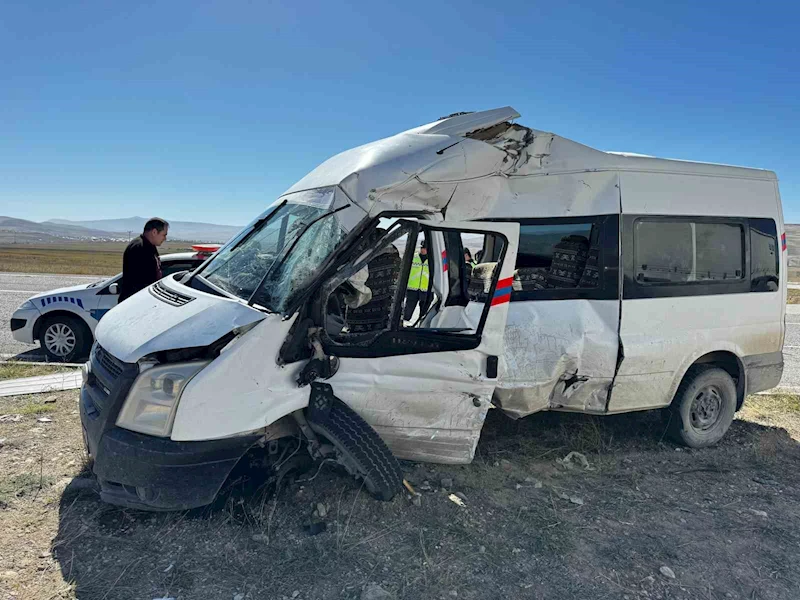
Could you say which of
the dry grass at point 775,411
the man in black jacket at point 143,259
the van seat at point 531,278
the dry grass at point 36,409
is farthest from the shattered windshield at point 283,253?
the dry grass at point 775,411

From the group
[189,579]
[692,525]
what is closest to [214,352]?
[189,579]

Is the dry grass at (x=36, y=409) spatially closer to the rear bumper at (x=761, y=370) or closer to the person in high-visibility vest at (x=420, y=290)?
the person in high-visibility vest at (x=420, y=290)

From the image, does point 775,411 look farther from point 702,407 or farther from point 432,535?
point 432,535

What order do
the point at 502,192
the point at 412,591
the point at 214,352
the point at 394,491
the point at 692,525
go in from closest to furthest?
the point at 412,591 → the point at 214,352 → the point at 394,491 → the point at 692,525 → the point at 502,192

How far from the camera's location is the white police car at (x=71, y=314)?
287 inches

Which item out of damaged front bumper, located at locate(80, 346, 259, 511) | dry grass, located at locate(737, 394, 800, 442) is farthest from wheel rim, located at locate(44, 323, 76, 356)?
dry grass, located at locate(737, 394, 800, 442)

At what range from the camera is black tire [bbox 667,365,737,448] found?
499 cm

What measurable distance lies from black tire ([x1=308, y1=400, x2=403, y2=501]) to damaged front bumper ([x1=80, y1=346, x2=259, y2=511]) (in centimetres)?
47

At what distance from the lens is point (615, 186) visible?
451cm

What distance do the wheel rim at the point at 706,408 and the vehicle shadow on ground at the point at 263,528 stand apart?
15.7 inches

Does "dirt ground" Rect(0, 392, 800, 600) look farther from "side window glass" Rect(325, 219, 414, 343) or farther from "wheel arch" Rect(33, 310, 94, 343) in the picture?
"wheel arch" Rect(33, 310, 94, 343)

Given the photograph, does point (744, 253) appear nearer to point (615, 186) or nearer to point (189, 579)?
point (615, 186)

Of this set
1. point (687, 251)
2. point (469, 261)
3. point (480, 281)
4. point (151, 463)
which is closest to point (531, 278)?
point (480, 281)

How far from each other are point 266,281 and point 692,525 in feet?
10.9
